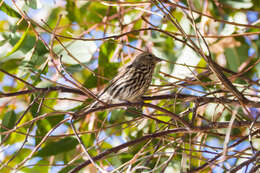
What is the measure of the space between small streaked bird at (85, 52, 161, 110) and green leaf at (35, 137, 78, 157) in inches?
22.1

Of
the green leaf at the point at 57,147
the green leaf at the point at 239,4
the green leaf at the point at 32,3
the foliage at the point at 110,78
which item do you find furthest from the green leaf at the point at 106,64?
the green leaf at the point at 239,4

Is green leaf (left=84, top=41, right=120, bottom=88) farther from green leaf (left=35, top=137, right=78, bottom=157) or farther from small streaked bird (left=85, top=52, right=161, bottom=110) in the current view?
green leaf (left=35, top=137, right=78, bottom=157)

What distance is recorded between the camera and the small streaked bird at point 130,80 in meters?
4.23

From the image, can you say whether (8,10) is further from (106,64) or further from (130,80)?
(130,80)

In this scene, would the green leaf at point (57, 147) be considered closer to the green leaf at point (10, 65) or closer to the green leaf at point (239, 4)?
the green leaf at point (10, 65)

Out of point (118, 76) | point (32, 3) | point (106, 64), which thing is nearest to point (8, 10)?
point (32, 3)

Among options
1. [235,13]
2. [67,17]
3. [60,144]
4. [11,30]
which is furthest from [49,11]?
[235,13]

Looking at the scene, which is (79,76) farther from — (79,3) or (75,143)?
(75,143)

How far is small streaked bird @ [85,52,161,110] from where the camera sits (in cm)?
423

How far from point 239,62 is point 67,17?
2.29 m

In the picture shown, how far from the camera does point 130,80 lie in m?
4.33

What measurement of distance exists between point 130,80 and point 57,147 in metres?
1.07

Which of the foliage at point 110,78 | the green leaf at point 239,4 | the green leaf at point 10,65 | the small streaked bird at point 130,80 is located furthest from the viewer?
the green leaf at point 10,65

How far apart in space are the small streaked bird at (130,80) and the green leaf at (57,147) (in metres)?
0.56
